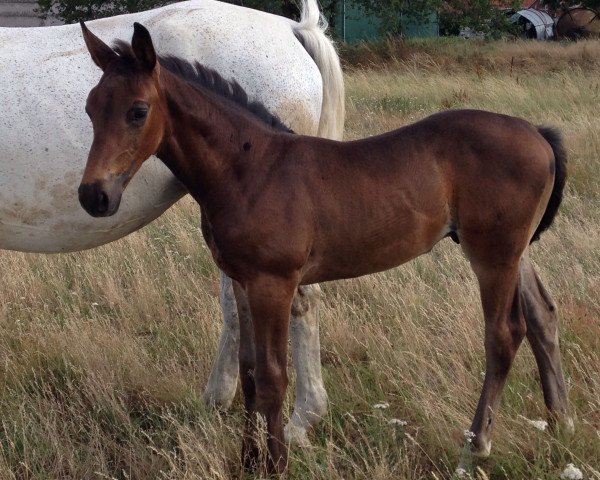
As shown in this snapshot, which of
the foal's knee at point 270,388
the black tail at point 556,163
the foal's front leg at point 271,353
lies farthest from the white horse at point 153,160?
the black tail at point 556,163

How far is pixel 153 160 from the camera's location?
3379mm

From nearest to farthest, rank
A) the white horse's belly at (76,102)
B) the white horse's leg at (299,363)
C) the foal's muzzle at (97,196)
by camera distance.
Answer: the foal's muzzle at (97,196)
the white horse's belly at (76,102)
the white horse's leg at (299,363)

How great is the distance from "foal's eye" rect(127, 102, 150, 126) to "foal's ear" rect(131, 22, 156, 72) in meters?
0.13

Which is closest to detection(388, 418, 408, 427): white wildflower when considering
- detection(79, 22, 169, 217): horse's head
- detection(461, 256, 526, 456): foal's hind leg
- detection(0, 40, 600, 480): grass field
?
detection(0, 40, 600, 480): grass field

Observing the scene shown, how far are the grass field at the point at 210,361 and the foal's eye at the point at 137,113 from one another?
117cm

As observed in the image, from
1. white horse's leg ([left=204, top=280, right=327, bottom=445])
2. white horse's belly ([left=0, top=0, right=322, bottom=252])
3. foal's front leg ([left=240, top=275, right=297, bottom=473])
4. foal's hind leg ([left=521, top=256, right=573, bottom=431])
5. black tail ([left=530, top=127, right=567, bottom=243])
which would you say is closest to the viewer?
foal's front leg ([left=240, top=275, right=297, bottom=473])

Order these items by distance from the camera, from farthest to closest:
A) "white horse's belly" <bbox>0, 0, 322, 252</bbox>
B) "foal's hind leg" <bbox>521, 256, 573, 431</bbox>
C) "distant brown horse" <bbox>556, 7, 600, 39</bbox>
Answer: "distant brown horse" <bbox>556, 7, 600, 39</bbox> → "white horse's belly" <bbox>0, 0, 322, 252</bbox> → "foal's hind leg" <bbox>521, 256, 573, 431</bbox>

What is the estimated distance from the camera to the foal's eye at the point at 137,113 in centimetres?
240

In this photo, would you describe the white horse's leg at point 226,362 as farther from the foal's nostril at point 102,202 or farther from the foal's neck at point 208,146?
the foal's nostril at point 102,202

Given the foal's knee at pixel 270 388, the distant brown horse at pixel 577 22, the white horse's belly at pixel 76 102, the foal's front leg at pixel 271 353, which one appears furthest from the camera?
the distant brown horse at pixel 577 22

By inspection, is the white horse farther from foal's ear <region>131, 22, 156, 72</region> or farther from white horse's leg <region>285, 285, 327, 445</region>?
foal's ear <region>131, 22, 156, 72</region>

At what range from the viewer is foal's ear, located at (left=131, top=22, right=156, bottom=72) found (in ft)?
7.72

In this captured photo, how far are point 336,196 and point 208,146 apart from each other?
46cm

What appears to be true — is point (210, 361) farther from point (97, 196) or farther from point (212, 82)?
point (97, 196)
